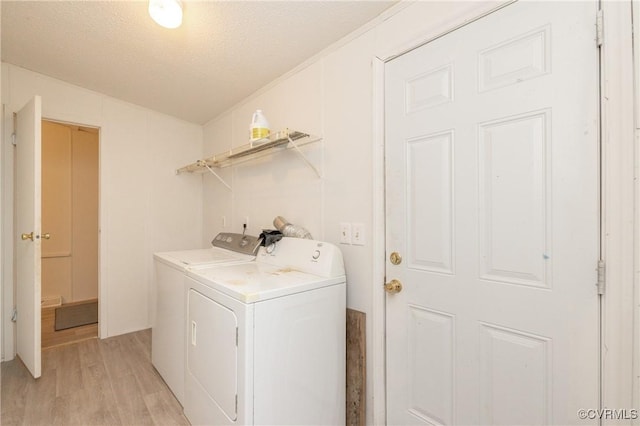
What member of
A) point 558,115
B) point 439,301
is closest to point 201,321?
point 439,301

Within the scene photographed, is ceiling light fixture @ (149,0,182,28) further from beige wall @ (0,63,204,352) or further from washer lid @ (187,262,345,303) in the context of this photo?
beige wall @ (0,63,204,352)

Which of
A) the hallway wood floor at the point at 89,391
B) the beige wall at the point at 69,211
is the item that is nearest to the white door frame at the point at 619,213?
the hallway wood floor at the point at 89,391

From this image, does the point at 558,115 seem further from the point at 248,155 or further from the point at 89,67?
the point at 89,67

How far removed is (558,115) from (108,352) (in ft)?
11.6

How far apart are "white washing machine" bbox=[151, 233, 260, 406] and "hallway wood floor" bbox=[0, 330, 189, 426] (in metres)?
0.13

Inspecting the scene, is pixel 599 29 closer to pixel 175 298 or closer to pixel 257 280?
pixel 257 280

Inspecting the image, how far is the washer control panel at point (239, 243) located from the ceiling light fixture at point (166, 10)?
1357 mm

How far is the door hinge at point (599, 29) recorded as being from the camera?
3.01 ft

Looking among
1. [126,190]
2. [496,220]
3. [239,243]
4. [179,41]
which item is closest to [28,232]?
[126,190]

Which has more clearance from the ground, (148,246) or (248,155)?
(248,155)

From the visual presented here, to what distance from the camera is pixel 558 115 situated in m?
1.00

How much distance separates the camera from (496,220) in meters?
1.14

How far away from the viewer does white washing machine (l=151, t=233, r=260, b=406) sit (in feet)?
6.04

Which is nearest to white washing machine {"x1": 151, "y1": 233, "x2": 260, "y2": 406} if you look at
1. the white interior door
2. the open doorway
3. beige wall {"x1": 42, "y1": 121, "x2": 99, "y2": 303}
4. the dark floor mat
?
the white interior door
